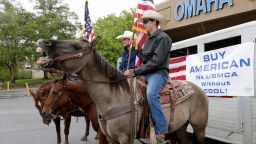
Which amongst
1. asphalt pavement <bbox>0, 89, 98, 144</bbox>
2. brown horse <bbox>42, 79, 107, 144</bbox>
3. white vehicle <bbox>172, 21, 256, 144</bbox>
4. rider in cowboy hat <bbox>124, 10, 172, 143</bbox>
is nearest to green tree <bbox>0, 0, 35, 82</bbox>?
asphalt pavement <bbox>0, 89, 98, 144</bbox>

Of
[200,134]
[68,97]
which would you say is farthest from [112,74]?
[68,97]

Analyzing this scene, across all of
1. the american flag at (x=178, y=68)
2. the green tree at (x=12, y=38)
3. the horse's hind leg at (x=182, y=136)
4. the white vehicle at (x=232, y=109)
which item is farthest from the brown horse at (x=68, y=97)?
the green tree at (x=12, y=38)

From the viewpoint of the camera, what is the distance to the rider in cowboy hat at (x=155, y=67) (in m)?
4.34

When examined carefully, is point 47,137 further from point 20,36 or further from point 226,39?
point 20,36

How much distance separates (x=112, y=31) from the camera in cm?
3991

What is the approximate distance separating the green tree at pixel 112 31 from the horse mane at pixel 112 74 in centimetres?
3036

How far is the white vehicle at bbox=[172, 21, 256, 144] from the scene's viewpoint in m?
5.33

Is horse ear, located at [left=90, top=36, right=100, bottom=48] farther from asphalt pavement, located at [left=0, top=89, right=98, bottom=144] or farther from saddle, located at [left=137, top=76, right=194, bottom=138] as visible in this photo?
asphalt pavement, located at [left=0, top=89, right=98, bottom=144]

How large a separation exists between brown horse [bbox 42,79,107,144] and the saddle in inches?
83.6

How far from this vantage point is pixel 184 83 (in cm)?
522

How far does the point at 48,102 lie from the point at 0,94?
26.1 m

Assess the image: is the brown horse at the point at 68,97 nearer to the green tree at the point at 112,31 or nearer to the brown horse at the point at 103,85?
the brown horse at the point at 103,85

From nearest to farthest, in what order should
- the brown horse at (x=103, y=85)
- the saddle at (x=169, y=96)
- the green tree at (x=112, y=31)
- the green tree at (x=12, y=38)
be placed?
the brown horse at (x=103, y=85), the saddle at (x=169, y=96), the green tree at (x=112, y=31), the green tree at (x=12, y=38)

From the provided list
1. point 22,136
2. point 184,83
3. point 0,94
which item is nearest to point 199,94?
point 184,83
